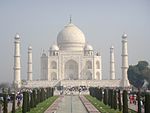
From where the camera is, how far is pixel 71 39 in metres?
63.9

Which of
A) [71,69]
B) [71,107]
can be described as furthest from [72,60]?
[71,107]

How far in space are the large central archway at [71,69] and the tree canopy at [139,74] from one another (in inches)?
406

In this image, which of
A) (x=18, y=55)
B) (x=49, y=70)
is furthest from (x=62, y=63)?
(x=18, y=55)

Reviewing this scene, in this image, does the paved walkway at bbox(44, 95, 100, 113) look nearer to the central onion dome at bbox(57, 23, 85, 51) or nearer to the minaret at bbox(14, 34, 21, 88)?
the minaret at bbox(14, 34, 21, 88)

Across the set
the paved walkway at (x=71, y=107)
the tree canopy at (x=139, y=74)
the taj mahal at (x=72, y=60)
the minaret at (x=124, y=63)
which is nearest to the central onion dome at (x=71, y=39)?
the taj mahal at (x=72, y=60)

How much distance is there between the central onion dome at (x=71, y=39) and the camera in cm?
6400

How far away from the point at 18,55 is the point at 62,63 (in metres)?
6.53

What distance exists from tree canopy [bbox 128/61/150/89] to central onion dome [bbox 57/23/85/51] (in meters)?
11.3

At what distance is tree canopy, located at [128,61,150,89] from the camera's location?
52.9 m

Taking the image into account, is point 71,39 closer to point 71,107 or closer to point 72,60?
point 72,60

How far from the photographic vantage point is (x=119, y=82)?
193ft

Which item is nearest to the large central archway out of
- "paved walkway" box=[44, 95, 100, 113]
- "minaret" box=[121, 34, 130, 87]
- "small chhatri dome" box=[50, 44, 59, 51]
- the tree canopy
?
"small chhatri dome" box=[50, 44, 59, 51]

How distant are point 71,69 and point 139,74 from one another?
1310 cm

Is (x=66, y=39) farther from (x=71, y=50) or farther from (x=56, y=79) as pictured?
(x=56, y=79)
